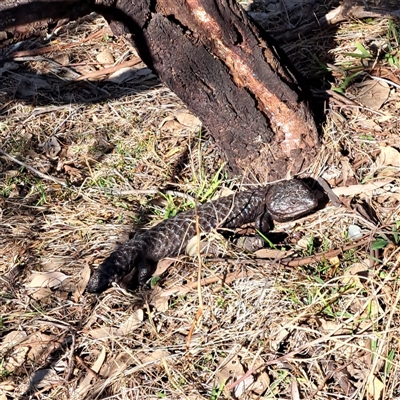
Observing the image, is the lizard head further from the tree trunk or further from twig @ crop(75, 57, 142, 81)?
twig @ crop(75, 57, 142, 81)

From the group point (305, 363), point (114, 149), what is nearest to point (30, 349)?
point (305, 363)

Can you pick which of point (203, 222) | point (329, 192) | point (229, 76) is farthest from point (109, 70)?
point (329, 192)

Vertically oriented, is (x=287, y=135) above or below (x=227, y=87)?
below

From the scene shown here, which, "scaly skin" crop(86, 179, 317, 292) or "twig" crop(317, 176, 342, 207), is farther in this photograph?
"twig" crop(317, 176, 342, 207)

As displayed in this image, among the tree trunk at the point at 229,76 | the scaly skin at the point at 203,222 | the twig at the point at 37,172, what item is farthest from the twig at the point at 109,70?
the scaly skin at the point at 203,222

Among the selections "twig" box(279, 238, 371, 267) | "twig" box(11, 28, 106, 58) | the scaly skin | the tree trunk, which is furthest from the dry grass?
"twig" box(11, 28, 106, 58)

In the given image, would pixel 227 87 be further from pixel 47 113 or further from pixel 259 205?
pixel 47 113

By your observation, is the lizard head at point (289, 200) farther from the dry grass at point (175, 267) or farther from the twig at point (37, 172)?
the twig at point (37, 172)
